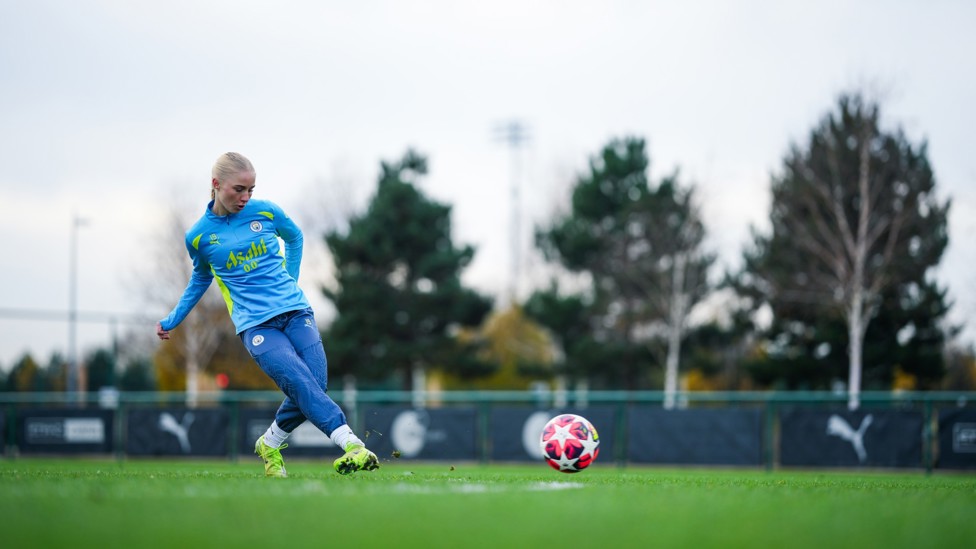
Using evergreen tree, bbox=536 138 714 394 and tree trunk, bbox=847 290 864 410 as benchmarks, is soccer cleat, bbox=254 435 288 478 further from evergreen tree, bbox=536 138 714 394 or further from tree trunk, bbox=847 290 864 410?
evergreen tree, bbox=536 138 714 394

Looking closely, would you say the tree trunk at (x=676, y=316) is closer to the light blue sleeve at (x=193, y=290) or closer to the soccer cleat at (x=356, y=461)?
the light blue sleeve at (x=193, y=290)

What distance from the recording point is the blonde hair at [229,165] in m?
6.82

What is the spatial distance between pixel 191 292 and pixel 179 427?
14.5 metres

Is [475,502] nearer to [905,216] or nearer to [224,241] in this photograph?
[224,241]

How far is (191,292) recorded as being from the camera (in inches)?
291

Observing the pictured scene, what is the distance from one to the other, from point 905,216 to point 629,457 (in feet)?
58.0

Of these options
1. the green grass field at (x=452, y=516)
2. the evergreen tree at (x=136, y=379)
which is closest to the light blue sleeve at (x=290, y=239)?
the green grass field at (x=452, y=516)

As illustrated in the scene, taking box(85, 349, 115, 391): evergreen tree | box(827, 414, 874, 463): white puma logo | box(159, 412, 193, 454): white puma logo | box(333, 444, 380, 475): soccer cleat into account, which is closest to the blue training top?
box(333, 444, 380, 475): soccer cleat

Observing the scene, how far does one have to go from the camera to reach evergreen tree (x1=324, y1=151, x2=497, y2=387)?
39.3 m

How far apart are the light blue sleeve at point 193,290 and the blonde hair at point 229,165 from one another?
63cm

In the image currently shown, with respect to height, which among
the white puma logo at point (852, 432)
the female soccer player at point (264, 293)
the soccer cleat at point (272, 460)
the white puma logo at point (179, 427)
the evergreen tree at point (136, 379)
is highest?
the female soccer player at point (264, 293)

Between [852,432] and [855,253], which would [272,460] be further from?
[855,253]

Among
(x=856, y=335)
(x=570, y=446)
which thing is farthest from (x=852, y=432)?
(x=856, y=335)

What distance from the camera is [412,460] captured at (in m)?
19.8
